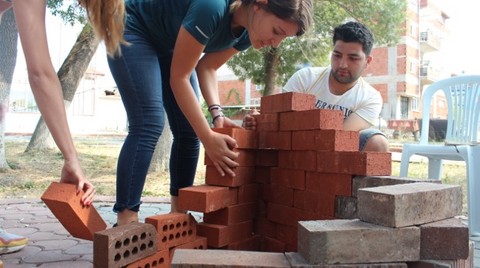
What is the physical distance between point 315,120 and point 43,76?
105 centimetres

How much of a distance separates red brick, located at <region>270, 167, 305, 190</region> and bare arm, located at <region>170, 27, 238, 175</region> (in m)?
0.26

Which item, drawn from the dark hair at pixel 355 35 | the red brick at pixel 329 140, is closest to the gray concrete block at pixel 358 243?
the red brick at pixel 329 140

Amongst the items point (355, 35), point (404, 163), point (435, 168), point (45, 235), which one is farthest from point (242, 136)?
point (435, 168)

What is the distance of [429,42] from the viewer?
3259cm

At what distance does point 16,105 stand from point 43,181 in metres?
16.3

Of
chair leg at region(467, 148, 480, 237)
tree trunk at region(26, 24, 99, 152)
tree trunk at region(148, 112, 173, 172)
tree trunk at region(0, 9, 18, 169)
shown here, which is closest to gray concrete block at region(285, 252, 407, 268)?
chair leg at region(467, 148, 480, 237)

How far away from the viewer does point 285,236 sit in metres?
1.97

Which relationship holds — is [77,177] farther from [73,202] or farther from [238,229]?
[238,229]

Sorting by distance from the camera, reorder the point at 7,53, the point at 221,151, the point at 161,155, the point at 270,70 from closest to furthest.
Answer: the point at 221,151
the point at 7,53
the point at 161,155
the point at 270,70

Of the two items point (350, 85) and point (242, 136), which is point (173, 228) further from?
point (350, 85)

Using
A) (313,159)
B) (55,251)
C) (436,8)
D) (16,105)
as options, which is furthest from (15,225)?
(436,8)

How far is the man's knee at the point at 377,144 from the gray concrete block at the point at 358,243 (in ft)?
3.81

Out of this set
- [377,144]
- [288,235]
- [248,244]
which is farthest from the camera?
[377,144]

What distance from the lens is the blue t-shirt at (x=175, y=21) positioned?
1.67 m
